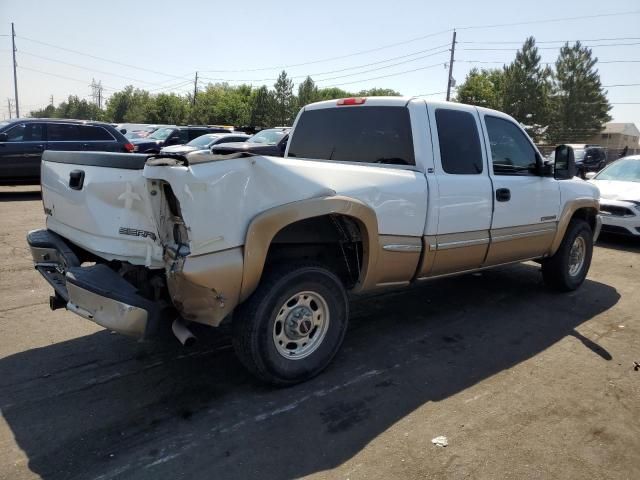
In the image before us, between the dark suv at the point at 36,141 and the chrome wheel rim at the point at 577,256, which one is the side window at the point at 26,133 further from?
the chrome wheel rim at the point at 577,256

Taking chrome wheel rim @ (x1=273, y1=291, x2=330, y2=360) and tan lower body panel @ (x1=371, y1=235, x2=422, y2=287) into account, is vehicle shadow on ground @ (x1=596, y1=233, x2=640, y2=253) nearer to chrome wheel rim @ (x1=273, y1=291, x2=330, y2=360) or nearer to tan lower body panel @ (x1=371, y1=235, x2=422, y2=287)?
tan lower body panel @ (x1=371, y1=235, x2=422, y2=287)

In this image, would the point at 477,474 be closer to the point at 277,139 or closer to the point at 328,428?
the point at 328,428

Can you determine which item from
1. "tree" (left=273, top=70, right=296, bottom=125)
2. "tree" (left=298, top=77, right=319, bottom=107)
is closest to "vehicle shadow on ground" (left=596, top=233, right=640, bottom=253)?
"tree" (left=273, top=70, right=296, bottom=125)

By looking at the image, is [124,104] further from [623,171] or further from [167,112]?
[623,171]

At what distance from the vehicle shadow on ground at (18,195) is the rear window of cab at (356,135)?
982 centimetres

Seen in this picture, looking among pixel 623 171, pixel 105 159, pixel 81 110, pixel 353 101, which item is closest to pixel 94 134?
pixel 353 101

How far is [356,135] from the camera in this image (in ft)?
14.9

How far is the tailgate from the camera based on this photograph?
3.04 metres

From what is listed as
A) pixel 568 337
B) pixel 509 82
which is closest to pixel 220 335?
pixel 568 337

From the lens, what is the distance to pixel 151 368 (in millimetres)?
3725

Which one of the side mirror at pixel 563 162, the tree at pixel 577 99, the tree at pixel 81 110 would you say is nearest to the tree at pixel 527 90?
the tree at pixel 577 99

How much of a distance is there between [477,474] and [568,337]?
99.1 inches

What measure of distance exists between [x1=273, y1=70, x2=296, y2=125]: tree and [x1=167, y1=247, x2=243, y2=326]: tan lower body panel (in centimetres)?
5698

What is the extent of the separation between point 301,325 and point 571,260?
414 cm
